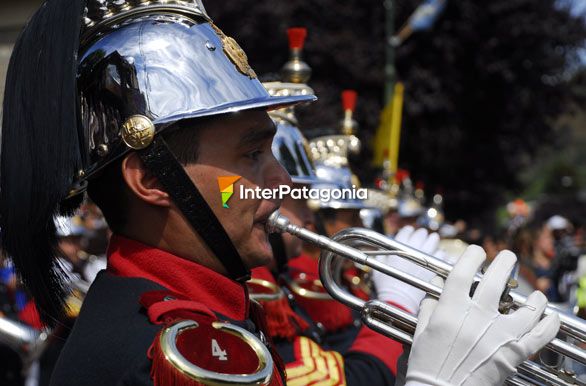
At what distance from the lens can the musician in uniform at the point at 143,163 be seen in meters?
2.15

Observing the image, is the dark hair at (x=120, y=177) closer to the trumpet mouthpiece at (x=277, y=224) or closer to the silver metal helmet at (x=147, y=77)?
the silver metal helmet at (x=147, y=77)

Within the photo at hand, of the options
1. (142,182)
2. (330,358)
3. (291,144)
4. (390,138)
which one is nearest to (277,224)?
(142,182)

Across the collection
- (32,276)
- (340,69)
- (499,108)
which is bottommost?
(499,108)

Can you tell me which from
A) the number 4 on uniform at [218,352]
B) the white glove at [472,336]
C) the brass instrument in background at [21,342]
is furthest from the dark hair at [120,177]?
the brass instrument in background at [21,342]

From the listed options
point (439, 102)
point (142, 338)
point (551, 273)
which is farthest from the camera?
point (439, 102)

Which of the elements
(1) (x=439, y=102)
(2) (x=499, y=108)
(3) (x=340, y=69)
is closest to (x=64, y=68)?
(3) (x=340, y=69)

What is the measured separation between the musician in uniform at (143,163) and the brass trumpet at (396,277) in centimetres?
17

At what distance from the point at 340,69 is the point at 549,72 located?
260 inches

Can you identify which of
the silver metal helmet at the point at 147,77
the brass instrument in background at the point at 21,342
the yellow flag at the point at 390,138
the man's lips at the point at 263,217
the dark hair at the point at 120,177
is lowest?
the yellow flag at the point at 390,138

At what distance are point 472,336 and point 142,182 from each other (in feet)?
2.72

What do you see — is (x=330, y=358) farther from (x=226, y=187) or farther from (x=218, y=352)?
(x=218, y=352)

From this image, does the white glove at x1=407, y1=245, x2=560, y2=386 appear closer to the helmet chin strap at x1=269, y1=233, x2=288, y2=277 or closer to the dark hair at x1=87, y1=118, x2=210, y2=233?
the dark hair at x1=87, y1=118, x2=210, y2=233

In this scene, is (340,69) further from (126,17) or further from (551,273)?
(126,17)

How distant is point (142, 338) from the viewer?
200 cm
